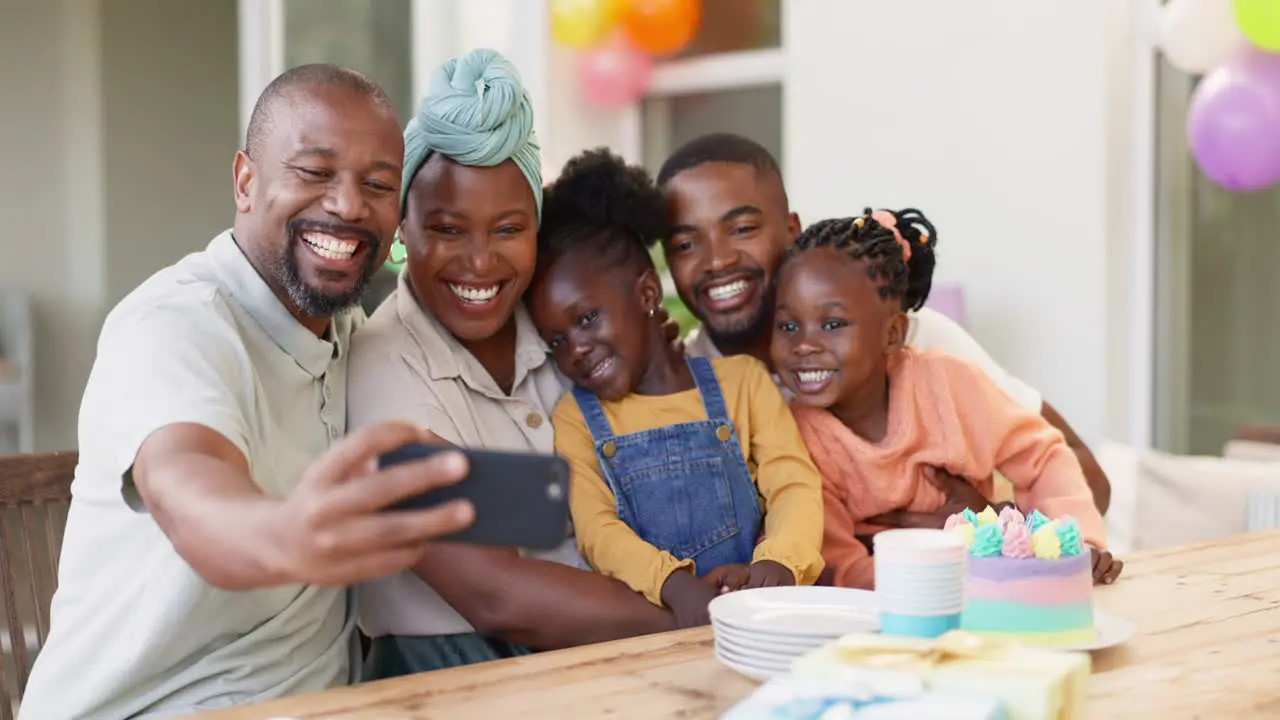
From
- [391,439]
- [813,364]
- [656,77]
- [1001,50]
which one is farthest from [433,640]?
[656,77]

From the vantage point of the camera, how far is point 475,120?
2145 millimetres

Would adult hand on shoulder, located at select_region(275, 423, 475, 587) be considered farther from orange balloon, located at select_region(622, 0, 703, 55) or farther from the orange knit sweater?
orange balloon, located at select_region(622, 0, 703, 55)

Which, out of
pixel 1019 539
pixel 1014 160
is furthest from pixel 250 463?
pixel 1014 160

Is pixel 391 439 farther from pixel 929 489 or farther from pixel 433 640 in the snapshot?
pixel 929 489

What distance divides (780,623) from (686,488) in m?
0.63

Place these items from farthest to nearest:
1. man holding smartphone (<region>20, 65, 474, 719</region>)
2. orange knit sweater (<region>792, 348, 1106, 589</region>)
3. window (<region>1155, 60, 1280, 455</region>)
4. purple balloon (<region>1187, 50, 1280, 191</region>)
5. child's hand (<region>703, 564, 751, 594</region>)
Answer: window (<region>1155, 60, 1280, 455</region>)
purple balloon (<region>1187, 50, 1280, 191</region>)
orange knit sweater (<region>792, 348, 1106, 589</region>)
child's hand (<region>703, 564, 751, 594</region>)
man holding smartphone (<region>20, 65, 474, 719</region>)

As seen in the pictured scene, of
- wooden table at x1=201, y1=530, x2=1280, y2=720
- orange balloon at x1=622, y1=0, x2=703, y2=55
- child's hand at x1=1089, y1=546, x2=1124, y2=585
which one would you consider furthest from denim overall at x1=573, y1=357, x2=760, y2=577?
orange balloon at x1=622, y1=0, x2=703, y2=55

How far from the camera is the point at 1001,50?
4.61m

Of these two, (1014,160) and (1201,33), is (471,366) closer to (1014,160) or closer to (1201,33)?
(1201,33)

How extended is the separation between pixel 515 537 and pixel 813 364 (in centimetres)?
122

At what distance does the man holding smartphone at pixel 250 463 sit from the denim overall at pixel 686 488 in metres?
0.46

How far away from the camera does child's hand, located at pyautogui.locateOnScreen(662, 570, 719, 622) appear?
→ 195cm

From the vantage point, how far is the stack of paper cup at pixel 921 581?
128 cm

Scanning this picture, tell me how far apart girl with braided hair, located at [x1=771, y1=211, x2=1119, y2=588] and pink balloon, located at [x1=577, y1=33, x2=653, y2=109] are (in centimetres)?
368
